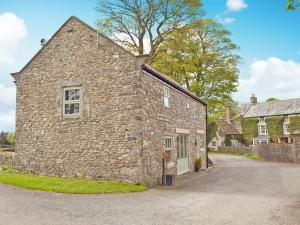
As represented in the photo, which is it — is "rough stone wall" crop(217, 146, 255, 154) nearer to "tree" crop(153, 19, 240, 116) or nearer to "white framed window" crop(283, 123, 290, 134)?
"white framed window" crop(283, 123, 290, 134)

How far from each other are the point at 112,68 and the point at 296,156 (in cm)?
2102

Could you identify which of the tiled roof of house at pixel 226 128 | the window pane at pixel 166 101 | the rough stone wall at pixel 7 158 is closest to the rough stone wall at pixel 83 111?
the rough stone wall at pixel 7 158

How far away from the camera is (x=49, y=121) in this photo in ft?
45.6

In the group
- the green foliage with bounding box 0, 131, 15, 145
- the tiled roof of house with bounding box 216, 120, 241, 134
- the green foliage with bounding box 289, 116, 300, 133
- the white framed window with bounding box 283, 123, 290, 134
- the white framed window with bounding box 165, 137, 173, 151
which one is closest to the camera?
the white framed window with bounding box 165, 137, 173, 151

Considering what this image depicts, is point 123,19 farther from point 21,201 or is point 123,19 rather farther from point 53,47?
point 21,201

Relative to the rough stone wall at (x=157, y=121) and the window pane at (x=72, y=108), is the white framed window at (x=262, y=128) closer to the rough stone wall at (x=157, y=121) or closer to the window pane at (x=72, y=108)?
the rough stone wall at (x=157, y=121)

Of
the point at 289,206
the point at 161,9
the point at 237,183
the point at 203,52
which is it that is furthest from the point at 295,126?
the point at 289,206

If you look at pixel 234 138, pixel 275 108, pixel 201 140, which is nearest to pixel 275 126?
pixel 275 108

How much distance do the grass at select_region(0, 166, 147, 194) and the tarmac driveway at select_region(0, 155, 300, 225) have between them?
510 mm

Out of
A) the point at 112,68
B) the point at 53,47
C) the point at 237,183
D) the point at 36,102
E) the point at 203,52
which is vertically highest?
the point at 203,52

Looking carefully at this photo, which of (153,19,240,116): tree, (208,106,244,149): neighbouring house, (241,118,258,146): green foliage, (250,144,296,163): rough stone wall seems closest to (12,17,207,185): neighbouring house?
(153,19,240,116): tree

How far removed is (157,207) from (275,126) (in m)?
39.9

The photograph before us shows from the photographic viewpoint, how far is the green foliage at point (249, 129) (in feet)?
152

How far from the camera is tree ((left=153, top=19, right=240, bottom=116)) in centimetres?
2927
